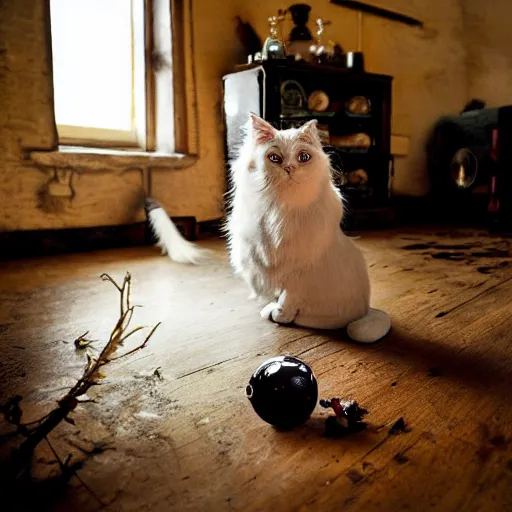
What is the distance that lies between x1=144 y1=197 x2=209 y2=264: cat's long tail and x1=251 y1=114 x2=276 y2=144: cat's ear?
1.26 m

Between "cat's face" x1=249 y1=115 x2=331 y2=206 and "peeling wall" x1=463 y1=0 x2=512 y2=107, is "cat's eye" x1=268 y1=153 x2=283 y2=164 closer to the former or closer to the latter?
"cat's face" x1=249 y1=115 x2=331 y2=206

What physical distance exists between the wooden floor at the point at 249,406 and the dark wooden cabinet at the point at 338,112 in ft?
5.67

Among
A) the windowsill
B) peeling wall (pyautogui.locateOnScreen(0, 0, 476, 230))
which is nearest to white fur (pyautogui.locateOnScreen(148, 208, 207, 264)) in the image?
peeling wall (pyautogui.locateOnScreen(0, 0, 476, 230))

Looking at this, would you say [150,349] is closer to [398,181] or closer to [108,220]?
[108,220]

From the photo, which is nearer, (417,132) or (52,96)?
(52,96)

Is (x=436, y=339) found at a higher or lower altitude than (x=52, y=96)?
lower

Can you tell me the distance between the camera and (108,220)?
2.96 metres

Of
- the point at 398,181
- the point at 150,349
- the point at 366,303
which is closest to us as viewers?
the point at 150,349

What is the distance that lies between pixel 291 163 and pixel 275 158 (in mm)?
58

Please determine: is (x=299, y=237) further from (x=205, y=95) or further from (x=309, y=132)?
(x=205, y=95)

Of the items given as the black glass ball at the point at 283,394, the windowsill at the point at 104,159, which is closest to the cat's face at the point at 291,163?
the black glass ball at the point at 283,394

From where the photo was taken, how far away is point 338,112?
143 inches

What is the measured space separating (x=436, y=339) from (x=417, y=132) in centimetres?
383

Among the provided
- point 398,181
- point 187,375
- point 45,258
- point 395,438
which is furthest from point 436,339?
point 398,181
